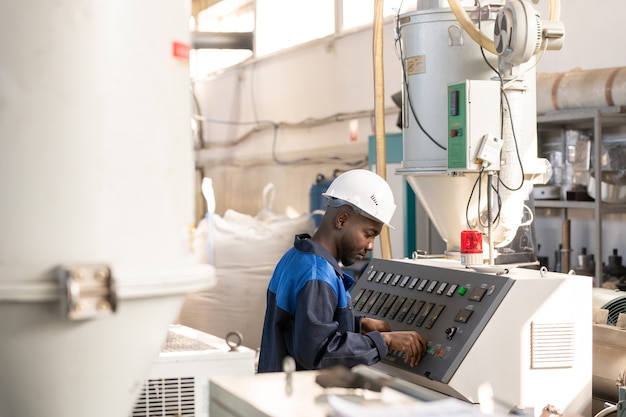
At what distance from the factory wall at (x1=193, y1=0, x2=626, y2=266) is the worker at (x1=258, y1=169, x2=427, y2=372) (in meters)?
1.96

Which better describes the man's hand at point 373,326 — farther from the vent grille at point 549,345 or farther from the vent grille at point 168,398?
the vent grille at point 168,398

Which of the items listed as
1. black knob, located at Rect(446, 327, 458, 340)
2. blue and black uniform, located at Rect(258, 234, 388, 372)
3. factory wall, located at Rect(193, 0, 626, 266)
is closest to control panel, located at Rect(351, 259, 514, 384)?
black knob, located at Rect(446, 327, 458, 340)

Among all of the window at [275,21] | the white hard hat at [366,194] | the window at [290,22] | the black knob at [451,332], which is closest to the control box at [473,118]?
the white hard hat at [366,194]

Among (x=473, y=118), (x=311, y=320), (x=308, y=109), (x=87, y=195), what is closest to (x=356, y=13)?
(x=308, y=109)

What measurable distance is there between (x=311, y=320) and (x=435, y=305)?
313 millimetres

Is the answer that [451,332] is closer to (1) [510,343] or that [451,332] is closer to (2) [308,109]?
(1) [510,343]

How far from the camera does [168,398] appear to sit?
1.60 meters

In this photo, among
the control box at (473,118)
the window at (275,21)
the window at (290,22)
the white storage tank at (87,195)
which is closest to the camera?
the white storage tank at (87,195)

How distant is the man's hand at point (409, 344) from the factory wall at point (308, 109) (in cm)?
205

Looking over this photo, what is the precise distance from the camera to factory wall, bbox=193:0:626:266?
3.86 metres

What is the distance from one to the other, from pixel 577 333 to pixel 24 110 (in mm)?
1376

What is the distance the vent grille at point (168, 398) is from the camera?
159cm

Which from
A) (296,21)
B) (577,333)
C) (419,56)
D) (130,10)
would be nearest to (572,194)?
(419,56)

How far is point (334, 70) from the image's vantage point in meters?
5.68
